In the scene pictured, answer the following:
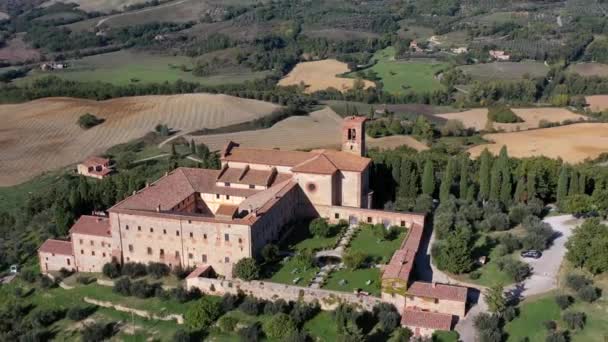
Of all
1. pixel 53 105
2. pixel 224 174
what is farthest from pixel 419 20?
pixel 224 174

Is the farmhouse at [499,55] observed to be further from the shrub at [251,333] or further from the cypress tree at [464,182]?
the shrub at [251,333]

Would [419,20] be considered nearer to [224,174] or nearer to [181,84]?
[181,84]

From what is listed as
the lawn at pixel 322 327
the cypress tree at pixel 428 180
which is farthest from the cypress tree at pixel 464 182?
the lawn at pixel 322 327

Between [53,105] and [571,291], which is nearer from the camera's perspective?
[571,291]

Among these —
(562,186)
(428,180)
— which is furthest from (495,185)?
(428,180)

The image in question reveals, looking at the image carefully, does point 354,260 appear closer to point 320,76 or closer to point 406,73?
point 320,76
